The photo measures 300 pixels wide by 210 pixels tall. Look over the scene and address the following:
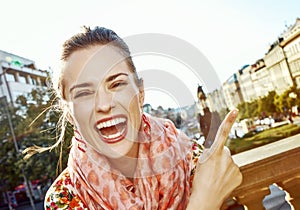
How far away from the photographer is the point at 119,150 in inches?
36.3

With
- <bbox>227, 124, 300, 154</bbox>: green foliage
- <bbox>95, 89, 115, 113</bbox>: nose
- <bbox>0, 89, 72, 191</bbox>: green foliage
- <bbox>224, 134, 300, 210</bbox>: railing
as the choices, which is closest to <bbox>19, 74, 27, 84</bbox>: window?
<bbox>0, 89, 72, 191</bbox>: green foliage

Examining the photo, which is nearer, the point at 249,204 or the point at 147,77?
the point at 147,77

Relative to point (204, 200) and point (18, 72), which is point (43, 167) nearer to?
point (204, 200)

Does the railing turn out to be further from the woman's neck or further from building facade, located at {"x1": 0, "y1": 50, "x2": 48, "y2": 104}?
building facade, located at {"x1": 0, "y1": 50, "x2": 48, "y2": 104}

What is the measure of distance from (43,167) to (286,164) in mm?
13114

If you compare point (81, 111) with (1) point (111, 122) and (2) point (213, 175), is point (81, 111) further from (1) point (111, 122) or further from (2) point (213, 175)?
(2) point (213, 175)

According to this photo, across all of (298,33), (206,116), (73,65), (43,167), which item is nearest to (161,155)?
(73,65)

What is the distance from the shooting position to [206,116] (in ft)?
24.2

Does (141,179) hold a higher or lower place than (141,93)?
lower

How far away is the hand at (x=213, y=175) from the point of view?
0.88 meters

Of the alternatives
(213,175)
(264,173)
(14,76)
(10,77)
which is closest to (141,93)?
(213,175)

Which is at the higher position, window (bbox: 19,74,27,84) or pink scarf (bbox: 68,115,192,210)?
window (bbox: 19,74,27,84)

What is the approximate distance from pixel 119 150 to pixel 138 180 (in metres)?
0.12

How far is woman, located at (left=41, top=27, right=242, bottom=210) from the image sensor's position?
2.89 ft
